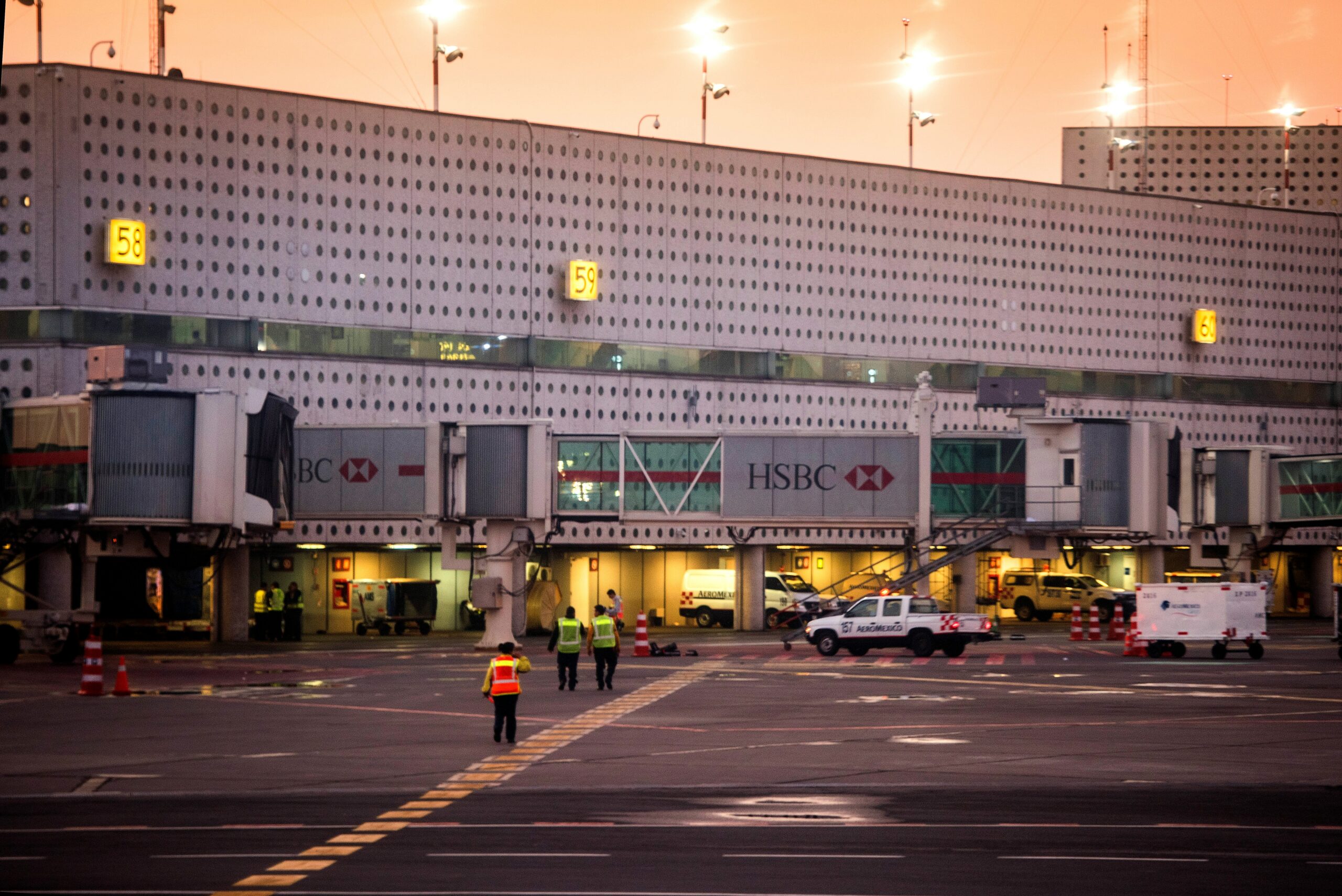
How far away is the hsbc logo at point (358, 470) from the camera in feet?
166

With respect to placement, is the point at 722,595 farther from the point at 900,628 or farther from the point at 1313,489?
the point at 1313,489

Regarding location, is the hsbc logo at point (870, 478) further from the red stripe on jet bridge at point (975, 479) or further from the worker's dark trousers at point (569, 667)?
the worker's dark trousers at point (569, 667)

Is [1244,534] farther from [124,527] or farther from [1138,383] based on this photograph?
[124,527]

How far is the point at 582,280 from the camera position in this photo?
60625 mm

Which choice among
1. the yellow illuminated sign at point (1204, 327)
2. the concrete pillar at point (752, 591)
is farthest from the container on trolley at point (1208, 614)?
the yellow illuminated sign at point (1204, 327)

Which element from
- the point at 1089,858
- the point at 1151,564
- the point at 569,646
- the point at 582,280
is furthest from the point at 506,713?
the point at 1151,564

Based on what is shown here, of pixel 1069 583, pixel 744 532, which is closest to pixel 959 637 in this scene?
pixel 744 532

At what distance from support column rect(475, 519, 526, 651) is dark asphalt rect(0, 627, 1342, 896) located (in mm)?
11844

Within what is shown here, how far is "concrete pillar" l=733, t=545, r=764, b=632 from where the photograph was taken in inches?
2493

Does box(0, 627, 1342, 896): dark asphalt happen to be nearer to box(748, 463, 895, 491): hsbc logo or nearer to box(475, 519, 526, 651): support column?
box(475, 519, 526, 651): support column

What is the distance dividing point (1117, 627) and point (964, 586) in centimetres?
915

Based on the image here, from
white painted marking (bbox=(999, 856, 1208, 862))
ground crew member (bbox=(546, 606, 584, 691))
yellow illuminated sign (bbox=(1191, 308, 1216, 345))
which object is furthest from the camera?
yellow illuminated sign (bbox=(1191, 308, 1216, 345))

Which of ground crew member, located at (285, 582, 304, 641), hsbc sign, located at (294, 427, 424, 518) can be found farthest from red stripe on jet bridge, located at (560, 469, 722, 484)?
ground crew member, located at (285, 582, 304, 641)

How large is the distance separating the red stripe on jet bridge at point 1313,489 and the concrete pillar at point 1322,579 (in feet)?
70.5
